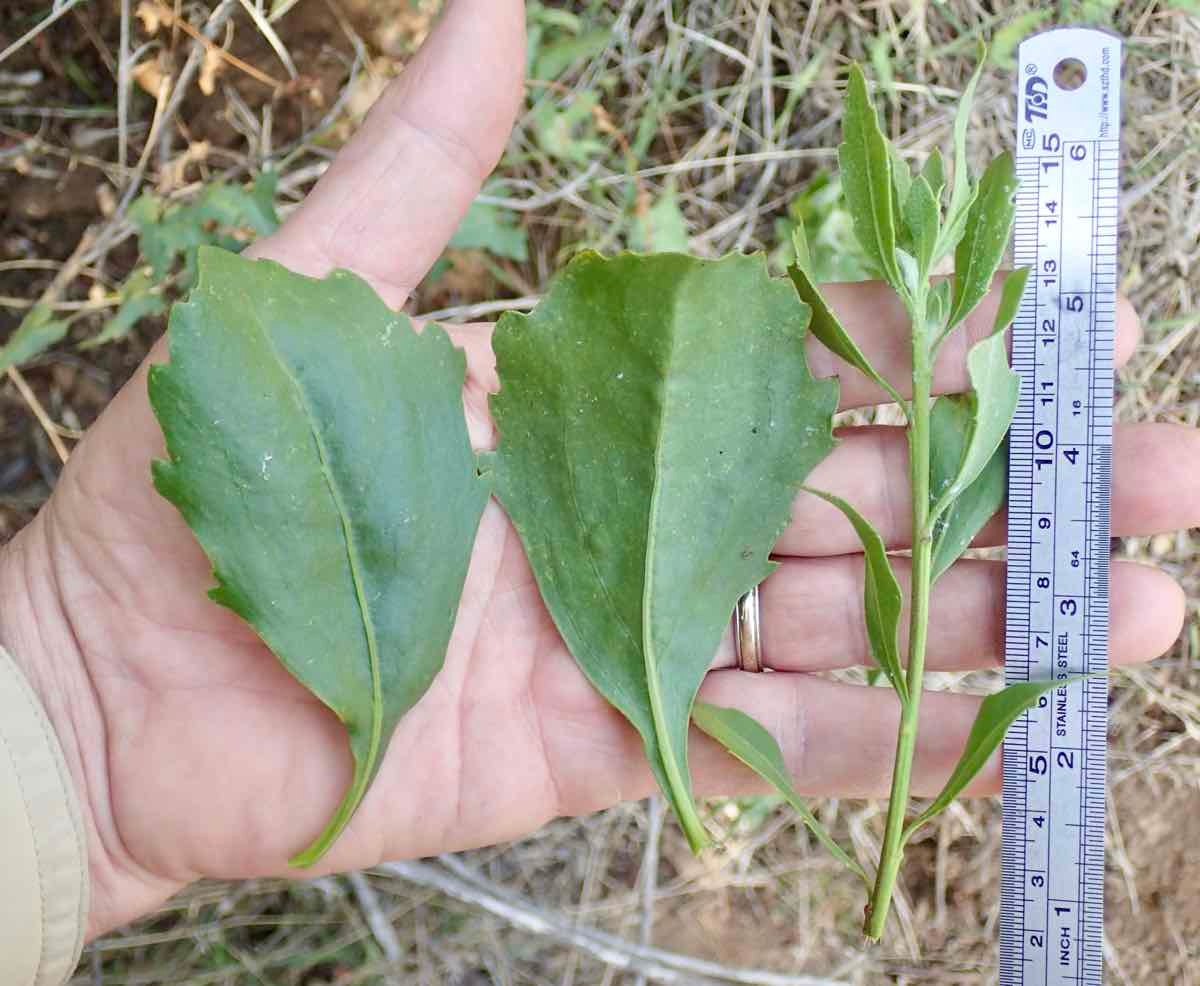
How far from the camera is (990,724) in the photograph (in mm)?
1418

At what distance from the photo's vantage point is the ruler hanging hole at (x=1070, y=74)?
1.58 m

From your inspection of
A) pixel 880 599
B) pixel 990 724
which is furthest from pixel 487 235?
pixel 990 724

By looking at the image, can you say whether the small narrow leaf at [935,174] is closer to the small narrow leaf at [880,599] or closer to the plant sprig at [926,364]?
the plant sprig at [926,364]

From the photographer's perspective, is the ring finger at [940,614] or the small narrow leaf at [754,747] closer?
the small narrow leaf at [754,747]

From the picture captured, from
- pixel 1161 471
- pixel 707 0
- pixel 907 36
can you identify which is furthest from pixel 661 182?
pixel 1161 471

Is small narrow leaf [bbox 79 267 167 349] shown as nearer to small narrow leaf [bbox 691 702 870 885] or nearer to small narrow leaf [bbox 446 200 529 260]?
small narrow leaf [bbox 446 200 529 260]

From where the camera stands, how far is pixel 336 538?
1409 millimetres

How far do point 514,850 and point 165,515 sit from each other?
0.89m

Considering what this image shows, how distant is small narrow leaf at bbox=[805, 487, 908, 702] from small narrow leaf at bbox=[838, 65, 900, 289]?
265mm

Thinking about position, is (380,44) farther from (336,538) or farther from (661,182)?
(336,538)

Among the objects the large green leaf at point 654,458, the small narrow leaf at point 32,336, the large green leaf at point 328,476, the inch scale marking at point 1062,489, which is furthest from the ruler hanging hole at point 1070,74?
the small narrow leaf at point 32,336

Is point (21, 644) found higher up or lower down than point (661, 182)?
lower down

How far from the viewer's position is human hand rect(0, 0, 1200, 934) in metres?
1.43

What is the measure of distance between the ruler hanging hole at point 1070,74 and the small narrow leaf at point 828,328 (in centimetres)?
43
